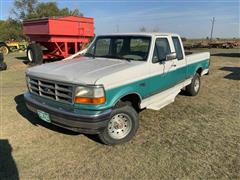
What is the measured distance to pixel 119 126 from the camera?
171 inches

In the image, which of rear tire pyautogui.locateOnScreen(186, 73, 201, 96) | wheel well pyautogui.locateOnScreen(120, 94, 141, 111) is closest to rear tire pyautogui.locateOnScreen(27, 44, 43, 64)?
rear tire pyautogui.locateOnScreen(186, 73, 201, 96)

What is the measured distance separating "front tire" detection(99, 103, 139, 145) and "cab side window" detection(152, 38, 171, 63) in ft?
4.09

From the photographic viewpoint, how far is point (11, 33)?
5131 cm

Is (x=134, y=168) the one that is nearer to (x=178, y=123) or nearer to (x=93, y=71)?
(x=93, y=71)

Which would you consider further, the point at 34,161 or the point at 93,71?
the point at 93,71

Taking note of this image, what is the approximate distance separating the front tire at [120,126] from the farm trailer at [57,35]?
375 inches

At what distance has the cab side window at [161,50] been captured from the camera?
4972 mm

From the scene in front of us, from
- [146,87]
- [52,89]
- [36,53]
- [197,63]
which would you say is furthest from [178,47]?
[36,53]

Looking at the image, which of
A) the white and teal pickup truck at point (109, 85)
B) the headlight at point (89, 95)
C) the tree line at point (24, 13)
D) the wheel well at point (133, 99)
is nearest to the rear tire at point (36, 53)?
the white and teal pickup truck at point (109, 85)

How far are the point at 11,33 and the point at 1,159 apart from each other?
5354 centimetres

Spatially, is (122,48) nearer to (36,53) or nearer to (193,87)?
(193,87)

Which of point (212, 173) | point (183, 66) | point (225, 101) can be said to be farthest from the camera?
point (225, 101)

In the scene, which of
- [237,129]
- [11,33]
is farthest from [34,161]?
[11,33]

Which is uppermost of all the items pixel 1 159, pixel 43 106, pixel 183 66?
pixel 183 66
